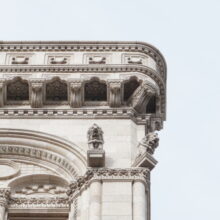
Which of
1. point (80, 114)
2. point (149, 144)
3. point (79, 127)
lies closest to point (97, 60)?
point (80, 114)

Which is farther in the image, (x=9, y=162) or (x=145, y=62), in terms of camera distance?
(x=145, y=62)

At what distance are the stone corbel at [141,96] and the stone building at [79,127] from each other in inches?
1.1

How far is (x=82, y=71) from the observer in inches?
1218

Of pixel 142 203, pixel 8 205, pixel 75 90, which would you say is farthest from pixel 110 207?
pixel 75 90

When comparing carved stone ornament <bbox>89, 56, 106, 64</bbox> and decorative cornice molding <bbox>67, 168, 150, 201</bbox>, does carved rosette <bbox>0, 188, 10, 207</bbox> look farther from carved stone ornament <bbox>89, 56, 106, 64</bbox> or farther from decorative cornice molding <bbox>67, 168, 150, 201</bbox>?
carved stone ornament <bbox>89, 56, 106, 64</bbox>

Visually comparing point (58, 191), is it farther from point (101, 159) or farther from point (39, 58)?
point (39, 58)

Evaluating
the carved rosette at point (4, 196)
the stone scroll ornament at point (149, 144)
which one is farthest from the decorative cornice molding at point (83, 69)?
the carved rosette at point (4, 196)

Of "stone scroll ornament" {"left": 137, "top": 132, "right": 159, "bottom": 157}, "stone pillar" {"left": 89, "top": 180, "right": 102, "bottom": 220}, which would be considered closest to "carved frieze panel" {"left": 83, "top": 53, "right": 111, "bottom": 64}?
"stone scroll ornament" {"left": 137, "top": 132, "right": 159, "bottom": 157}

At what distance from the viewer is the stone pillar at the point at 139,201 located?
26.0 meters

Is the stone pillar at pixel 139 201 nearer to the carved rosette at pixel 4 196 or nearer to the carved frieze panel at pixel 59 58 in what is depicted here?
the carved rosette at pixel 4 196

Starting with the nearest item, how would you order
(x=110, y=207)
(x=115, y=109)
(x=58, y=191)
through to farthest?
1. (x=110, y=207)
2. (x=58, y=191)
3. (x=115, y=109)

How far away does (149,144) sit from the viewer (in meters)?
28.1

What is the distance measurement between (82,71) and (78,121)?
1820 millimetres

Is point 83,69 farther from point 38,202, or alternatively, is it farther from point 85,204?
point 85,204
